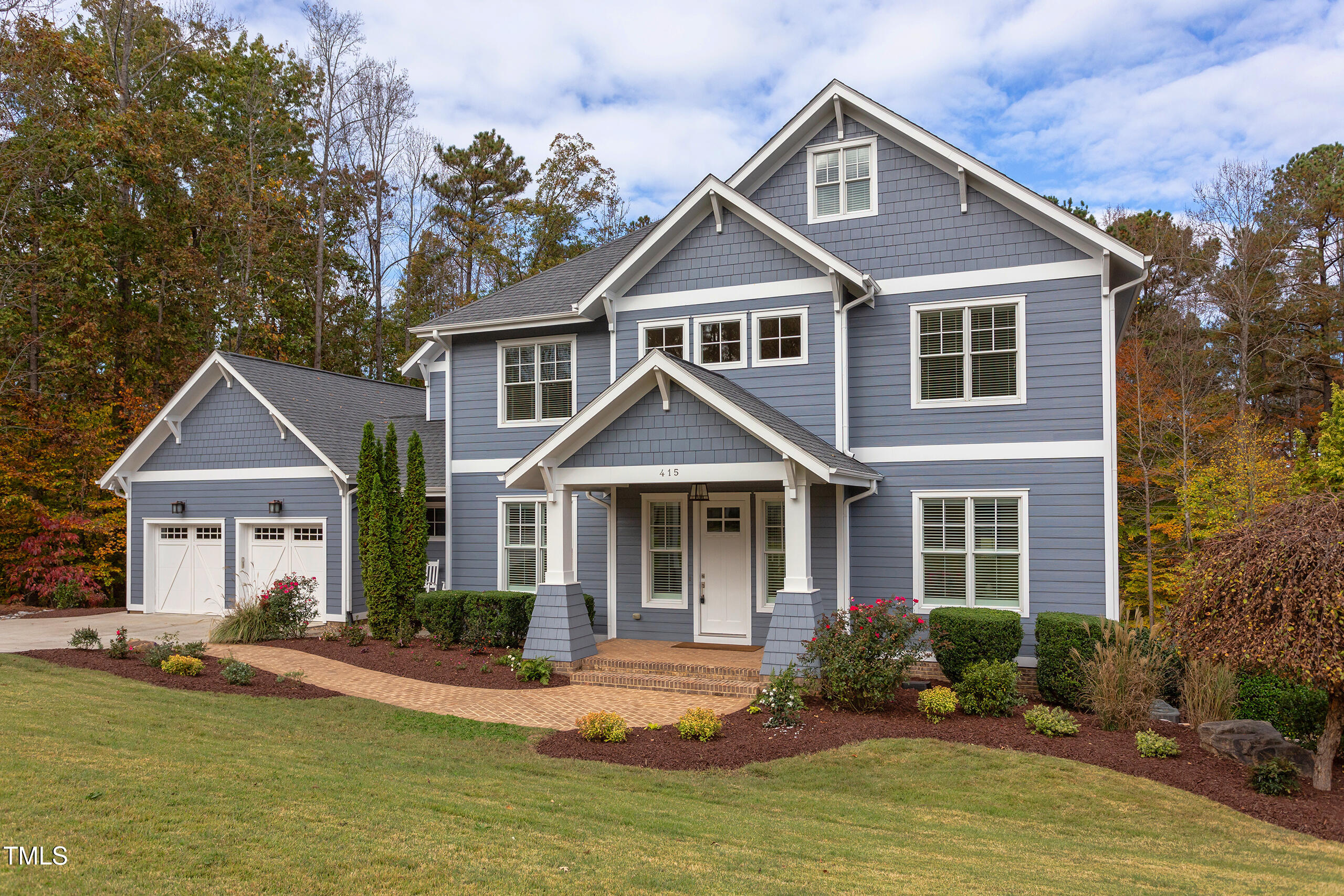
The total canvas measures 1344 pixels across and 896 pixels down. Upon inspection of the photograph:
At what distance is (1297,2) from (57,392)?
3150 cm

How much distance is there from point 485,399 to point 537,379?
115cm

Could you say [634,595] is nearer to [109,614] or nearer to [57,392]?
[109,614]

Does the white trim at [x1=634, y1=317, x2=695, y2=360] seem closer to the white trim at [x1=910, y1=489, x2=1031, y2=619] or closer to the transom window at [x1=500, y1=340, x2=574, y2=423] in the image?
the transom window at [x1=500, y1=340, x2=574, y2=423]

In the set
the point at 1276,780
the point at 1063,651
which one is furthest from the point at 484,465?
the point at 1276,780

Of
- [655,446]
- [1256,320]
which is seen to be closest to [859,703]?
[655,446]

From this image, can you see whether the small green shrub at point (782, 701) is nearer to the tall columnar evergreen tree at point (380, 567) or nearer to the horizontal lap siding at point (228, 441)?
the tall columnar evergreen tree at point (380, 567)

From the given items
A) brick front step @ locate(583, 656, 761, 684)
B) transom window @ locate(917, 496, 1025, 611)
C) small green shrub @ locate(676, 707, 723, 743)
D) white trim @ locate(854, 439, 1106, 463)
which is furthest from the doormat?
small green shrub @ locate(676, 707, 723, 743)

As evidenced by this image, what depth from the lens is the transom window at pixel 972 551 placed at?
1259 centimetres

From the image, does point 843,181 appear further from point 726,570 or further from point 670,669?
point 670,669

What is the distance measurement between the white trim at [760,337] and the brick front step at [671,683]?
4927mm

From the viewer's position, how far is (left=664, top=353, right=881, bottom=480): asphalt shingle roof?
1156 cm

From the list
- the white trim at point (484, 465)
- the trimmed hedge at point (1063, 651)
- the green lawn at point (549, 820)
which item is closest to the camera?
the green lawn at point (549, 820)

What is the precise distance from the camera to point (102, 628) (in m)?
17.3

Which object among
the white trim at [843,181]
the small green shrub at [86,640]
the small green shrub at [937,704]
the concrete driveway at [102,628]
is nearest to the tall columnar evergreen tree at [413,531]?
the concrete driveway at [102,628]
